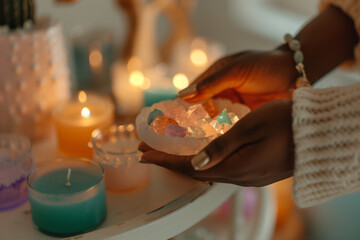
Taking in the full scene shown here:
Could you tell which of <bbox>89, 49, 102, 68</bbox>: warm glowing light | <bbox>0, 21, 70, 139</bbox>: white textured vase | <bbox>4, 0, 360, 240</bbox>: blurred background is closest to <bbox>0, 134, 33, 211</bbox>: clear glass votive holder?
<bbox>0, 21, 70, 139</bbox>: white textured vase

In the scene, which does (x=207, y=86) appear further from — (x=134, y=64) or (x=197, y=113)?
(x=134, y=64)

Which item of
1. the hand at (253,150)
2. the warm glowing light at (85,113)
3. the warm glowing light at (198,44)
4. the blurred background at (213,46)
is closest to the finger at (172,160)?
the hand at (253,150)

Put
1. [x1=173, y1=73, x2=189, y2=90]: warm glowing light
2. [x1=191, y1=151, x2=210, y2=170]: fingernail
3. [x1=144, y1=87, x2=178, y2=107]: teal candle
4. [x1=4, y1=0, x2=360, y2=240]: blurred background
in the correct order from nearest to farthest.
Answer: [x1=191, y1=151, x2=210, y2=170]: fingernail → [x1=144, y1=87, x2=178, y2=107]: teal candle → [x1=173, y1=73, x2=189, y2=90]: warm glowing light → [x1=4, y1=0, x2=360, y2=240]: blurred background

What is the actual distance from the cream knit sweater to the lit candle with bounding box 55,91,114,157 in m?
0.35

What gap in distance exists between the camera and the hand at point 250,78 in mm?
620

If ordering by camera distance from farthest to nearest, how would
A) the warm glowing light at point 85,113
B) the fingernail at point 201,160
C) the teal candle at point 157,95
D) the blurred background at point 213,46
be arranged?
the blurred background at point 213,46
the teal candle at point 157,95
the warm glowing light at point 85,113
the fingernail at point 201,160

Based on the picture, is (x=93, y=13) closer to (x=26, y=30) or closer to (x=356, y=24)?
(x=26, y=30)

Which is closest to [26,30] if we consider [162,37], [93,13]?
[93,13]

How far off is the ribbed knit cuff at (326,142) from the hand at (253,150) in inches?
0.6

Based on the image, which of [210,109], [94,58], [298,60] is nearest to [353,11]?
[298,60]

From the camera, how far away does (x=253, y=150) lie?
486 millimetres

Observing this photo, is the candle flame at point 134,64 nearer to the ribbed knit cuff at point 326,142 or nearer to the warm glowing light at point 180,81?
the warm glowing light at point 180,81

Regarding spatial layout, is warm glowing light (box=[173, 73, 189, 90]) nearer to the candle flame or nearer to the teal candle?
the teal candle

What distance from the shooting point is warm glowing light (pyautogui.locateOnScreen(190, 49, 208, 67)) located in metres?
Answer: 1.10
